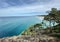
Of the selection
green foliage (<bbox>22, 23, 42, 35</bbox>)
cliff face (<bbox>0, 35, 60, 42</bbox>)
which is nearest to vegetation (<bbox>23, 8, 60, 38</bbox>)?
green foliage (<bbox>22, 23, 42, 35</bbox>)

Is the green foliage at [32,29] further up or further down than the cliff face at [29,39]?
further up

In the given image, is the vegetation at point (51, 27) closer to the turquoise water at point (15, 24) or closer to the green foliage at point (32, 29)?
the green foliage at point (32, 29)

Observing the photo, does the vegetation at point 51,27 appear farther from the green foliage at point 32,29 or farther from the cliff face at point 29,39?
the cliff face at point 29,39

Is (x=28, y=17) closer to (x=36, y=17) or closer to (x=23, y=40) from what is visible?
(x=36, y=17)

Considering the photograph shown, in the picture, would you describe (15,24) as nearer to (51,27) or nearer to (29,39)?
(29,39)

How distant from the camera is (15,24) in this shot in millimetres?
3719

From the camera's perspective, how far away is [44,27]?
376 centimetres

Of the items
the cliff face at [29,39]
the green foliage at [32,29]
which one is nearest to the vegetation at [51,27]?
the green foliage at [32,29]

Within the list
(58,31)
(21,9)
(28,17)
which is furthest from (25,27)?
(58,31)

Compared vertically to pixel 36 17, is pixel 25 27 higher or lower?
lower

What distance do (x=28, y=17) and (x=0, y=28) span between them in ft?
2.72

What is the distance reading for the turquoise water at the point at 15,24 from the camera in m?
3.64

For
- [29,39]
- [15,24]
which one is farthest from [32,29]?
[15,24]

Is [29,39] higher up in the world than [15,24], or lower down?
lower down
